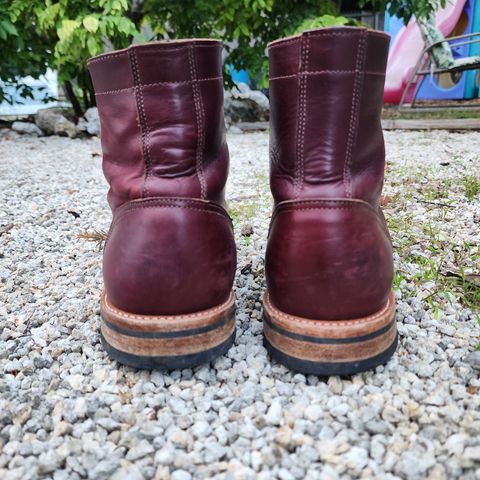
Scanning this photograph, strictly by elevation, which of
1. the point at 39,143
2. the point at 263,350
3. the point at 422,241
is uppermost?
the point at 263,350

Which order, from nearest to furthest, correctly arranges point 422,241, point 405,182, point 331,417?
point 331,417
point 422,241
point 405,182

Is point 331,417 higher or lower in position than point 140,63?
lower

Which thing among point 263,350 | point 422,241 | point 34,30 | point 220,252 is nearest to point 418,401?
point 263,350

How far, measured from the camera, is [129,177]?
81 centimetres

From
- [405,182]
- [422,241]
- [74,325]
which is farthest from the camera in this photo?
[405,182]

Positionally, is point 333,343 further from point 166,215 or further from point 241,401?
point 166,215

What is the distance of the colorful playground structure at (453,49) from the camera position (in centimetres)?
649

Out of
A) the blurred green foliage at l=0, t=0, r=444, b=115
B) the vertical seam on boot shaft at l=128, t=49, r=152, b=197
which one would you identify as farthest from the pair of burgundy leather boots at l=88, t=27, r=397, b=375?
the blurred green foliage at l=0, t=0, r=444, b=115

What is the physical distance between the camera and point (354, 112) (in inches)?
29.5

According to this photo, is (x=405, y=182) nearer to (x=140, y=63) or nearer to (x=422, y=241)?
(x=422, y=241)

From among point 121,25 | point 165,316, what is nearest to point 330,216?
point 165,316

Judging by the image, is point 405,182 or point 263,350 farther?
point 405,182

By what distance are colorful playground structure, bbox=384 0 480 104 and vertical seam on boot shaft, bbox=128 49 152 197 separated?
6.35 metres

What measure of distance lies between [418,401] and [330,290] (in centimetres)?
21
